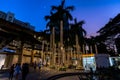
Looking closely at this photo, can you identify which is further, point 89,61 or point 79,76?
point 89,61

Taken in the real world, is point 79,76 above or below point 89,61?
below

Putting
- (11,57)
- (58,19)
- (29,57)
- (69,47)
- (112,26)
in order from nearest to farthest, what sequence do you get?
(11,57) → (112,26) → (29,57) → (58,19) → (69,47)

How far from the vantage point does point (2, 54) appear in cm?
1839

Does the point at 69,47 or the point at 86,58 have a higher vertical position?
the point at 69,47

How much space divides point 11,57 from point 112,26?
781 inches

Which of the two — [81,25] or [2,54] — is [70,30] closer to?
[81,25]

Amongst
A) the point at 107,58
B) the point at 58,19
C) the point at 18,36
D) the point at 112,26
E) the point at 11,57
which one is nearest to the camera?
the point at 107,58

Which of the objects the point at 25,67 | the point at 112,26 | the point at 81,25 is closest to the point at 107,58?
the point at 112,26

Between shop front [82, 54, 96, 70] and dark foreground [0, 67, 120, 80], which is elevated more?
shop front [82, 54, 96, 70]

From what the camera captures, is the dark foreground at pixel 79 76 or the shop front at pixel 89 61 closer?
the dark foreground at pixel 79 76

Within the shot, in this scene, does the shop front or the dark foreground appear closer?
the dark foreground

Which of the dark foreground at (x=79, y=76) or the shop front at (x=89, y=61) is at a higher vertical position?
the shop front at (x=89, y=61)

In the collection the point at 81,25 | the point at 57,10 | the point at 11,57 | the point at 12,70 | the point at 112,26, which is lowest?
the point at 12,70

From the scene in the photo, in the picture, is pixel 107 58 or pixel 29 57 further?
pixel 29 57
